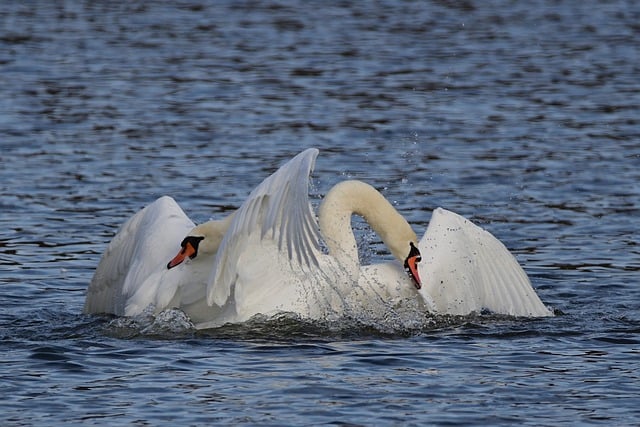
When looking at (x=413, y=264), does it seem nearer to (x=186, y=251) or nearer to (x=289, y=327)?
(x=289, y=327)

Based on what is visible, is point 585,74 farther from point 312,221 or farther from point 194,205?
point 312,221

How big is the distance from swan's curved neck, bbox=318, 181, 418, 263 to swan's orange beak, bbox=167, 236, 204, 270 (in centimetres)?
86

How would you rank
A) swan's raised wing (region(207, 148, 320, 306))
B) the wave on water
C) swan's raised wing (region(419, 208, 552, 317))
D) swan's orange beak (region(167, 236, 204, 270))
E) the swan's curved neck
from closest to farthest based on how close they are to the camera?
swan's raised wing (region(207, 148, 320, 306)) < the wave on water < swan's orange beak (region(167, 236, 204, 270)) < the swan's curved neck < swan's raised wing (region(419, 208, 552, 317))

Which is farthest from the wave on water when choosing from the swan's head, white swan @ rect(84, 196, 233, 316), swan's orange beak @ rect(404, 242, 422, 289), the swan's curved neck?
the swan's curved neck

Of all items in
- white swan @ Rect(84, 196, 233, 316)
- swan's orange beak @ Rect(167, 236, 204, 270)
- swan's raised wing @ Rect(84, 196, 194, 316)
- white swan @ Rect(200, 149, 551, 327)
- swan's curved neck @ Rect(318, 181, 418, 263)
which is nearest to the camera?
white swan @ Rect(200, 149, 551, 327)

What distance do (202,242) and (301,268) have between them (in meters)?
0.89

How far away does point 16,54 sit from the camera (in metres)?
22.3

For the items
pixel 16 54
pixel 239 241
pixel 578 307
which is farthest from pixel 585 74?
pixel 239 241

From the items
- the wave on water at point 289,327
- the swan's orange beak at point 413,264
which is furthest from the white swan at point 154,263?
the swan's orange beak at point 413,264

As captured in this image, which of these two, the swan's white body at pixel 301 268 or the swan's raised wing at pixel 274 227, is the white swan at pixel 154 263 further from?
the swan's raised wing at pixel 274 227

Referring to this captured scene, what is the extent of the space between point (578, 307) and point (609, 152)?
5681mm

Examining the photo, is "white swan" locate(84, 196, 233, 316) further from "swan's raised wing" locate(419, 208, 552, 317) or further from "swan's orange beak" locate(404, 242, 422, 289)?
"swan's raised wing" locate(419, 208, 552, 317)

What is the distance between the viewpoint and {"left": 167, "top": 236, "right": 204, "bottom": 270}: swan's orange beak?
31.1ft

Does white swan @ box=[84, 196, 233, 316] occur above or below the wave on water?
above
